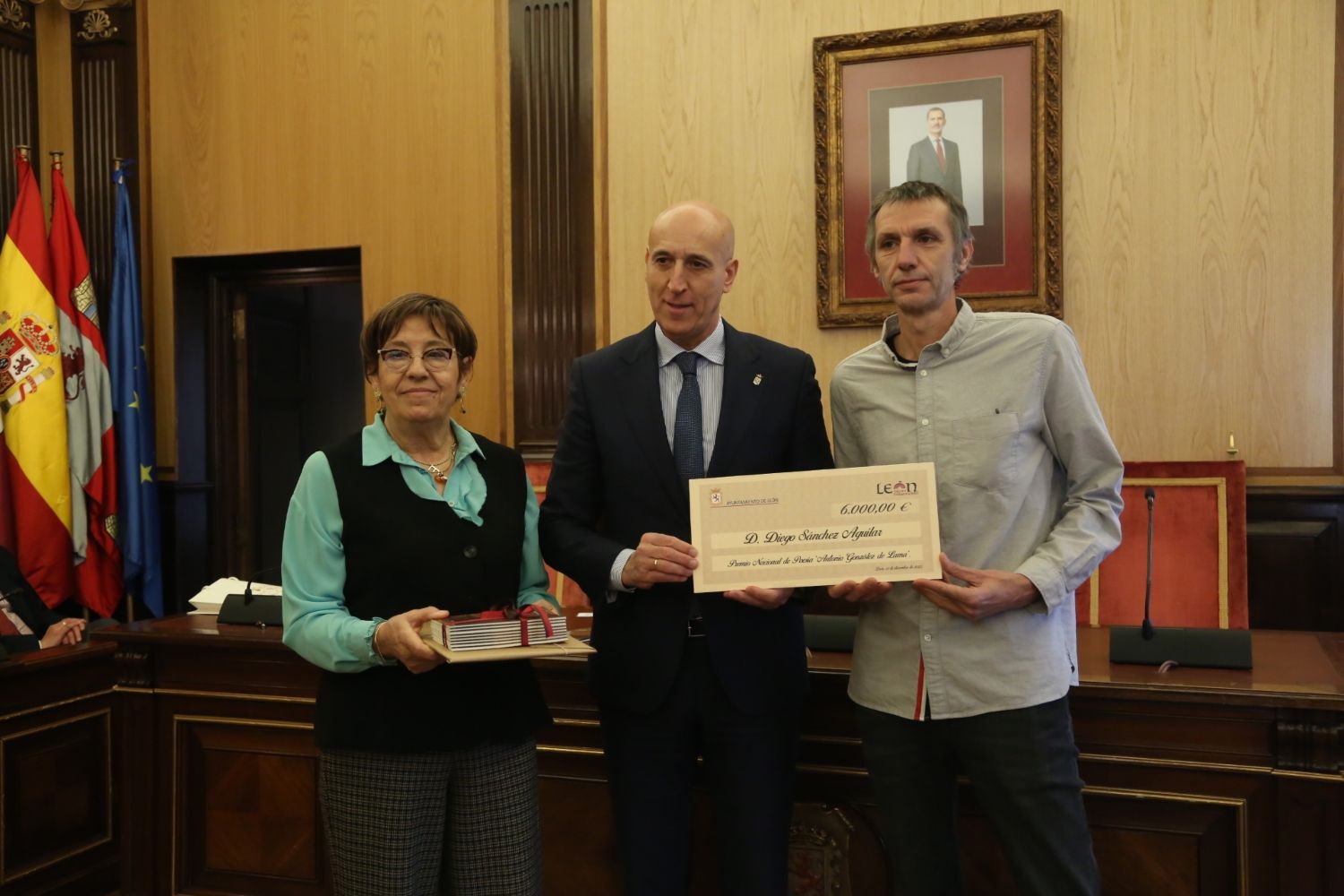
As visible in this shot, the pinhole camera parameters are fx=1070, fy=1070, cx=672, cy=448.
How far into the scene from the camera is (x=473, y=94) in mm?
4289

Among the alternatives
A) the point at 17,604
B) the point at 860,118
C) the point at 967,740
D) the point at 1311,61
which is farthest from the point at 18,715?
the point at 1311,61

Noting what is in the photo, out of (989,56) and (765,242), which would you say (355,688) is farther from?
(989,56)

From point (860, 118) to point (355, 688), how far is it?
284 centimetres

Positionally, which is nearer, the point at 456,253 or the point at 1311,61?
the point at 1311,61

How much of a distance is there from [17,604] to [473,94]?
2466 mm

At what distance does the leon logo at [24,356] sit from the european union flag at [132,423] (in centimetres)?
27

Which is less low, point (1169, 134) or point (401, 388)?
point (1169, 134)

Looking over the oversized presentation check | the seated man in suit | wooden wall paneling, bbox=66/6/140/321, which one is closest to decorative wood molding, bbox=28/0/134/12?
wooden wall paneling, bbox=66/6/140/321

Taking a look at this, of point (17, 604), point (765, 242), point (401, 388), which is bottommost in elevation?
point (17, 604)

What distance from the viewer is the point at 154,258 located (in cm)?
469

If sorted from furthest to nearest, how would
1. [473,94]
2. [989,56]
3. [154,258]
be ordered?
1. [154,258]
2. [473,94]
3. [989,56]

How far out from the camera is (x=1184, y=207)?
351 cm

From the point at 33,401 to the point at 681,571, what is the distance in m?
3.49

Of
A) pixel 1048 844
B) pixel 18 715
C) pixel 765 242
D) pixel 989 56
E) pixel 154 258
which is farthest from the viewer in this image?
pixel 154 258
